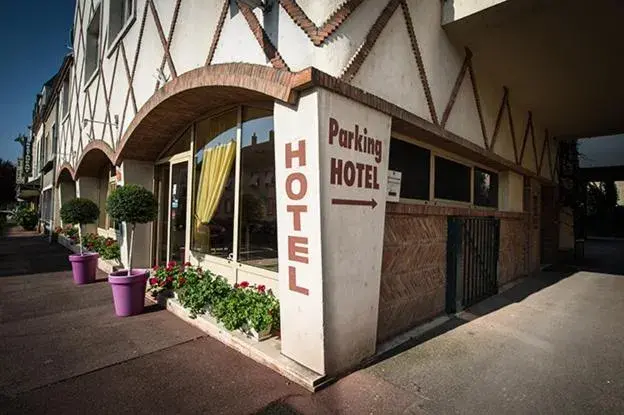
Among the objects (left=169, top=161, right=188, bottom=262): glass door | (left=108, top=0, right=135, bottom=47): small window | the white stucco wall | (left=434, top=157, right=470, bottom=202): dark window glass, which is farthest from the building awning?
(left=108, top=0, right=135, bottom=47): small window

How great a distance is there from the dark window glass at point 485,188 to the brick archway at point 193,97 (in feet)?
15.6

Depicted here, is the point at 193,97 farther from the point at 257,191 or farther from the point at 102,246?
the point at 102,246

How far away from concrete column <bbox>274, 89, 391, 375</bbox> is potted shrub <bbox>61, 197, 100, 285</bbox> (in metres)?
5.28

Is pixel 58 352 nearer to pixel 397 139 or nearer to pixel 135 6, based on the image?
pixel 397 139

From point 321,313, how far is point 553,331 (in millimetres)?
3617

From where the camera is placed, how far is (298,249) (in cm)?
307

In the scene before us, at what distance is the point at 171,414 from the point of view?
8.32 feet

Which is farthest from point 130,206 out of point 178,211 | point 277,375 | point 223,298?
point 277,375

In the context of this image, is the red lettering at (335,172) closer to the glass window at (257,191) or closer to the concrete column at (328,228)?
the concrete column at (328,228)

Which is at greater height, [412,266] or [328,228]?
[328,228]

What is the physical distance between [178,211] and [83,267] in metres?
2.14

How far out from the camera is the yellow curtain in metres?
5.10

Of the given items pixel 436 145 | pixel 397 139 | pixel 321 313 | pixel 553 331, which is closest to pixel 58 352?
pixel 321 313

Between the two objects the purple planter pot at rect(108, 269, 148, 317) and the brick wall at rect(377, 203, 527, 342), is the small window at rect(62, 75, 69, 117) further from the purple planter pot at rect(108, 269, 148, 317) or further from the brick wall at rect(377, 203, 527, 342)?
the brick wall at rect(377, 203, 527, 342)
